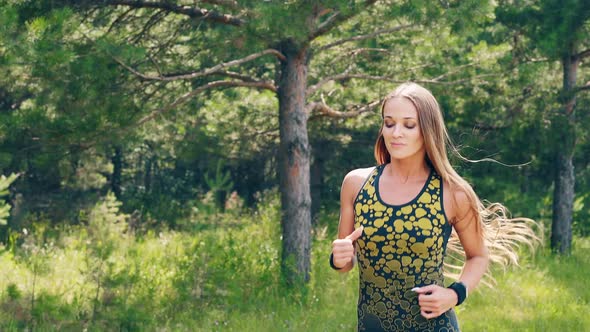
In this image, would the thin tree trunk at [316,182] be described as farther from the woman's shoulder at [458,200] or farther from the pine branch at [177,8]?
the woman's shoulder at [458,200]

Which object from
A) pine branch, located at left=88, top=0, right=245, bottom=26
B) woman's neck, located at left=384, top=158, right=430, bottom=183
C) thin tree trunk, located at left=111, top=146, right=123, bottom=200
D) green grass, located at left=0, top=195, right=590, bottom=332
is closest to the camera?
woman's neck, located at left=384, top=158, right=430, bottom=183

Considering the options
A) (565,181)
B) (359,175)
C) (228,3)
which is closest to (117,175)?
(565,181)

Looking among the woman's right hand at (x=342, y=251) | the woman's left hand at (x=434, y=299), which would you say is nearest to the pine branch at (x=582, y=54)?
the woman's left hand at (x=434, y=299)

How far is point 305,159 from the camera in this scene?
302 inches

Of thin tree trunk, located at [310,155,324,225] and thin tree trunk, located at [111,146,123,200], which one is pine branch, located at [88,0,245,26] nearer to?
thin tree trunk, located at [310,155,324,225]

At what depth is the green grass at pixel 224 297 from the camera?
643 cm

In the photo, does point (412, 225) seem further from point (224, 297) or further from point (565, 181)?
point (565, 181)

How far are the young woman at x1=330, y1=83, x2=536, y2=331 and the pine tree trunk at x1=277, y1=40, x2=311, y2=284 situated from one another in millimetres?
4688

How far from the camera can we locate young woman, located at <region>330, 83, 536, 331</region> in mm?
2777

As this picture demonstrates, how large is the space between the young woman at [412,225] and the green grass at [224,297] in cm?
346

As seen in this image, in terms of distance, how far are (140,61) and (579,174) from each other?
10.5m

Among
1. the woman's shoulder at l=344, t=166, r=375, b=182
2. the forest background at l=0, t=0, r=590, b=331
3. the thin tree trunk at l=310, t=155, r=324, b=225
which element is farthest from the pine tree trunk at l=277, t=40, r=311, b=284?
the thin tree trunk at l=310, t=155, r=324, b=225

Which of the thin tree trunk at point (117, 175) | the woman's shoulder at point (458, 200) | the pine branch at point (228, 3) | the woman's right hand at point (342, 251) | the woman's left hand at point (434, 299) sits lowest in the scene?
the thin tree trunk at point (117, 175)

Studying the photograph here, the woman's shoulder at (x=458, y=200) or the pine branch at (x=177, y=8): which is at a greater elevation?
the pine branch at (x=177, y=8)
